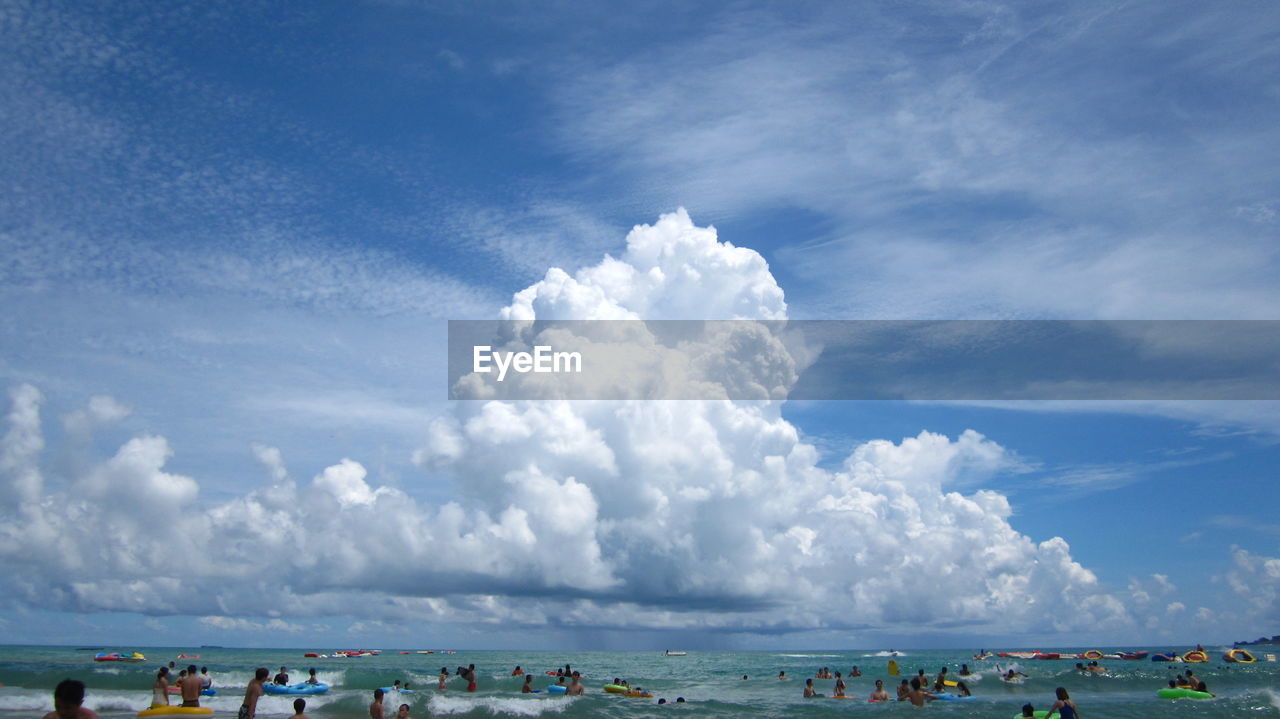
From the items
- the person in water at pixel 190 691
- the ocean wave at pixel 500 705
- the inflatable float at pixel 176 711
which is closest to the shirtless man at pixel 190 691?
the person in water at pixel 190 691

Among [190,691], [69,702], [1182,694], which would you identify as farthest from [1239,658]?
[69,702]

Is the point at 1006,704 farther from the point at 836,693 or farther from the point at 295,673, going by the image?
the point at 295,673

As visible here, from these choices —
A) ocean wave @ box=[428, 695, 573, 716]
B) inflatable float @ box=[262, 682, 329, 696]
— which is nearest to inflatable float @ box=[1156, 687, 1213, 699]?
ocean wave @ box=[428, 695, 573, 716]

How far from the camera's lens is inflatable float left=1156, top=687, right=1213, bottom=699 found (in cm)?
4369

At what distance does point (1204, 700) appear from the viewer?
42.8 m

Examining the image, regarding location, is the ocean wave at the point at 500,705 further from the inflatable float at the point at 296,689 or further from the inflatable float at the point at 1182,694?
the inflatable float at the point at 1182,694

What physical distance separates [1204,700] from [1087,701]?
5.74 meters

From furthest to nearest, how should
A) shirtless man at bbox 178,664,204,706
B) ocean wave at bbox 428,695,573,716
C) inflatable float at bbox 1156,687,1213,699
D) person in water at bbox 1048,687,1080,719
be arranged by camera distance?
inflatable float at bbox 1156,687,1213,699
ocean wave at bbox 428,695,573,716
person in water at bbox 1048,687,1080,719
shirtless man at bbox 178,664,204,706

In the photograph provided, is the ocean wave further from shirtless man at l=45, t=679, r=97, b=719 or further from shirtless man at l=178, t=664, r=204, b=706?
shirtless man at l=45, t=679, r=97, b=719

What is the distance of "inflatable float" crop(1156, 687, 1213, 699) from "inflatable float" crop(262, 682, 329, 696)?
159 feet

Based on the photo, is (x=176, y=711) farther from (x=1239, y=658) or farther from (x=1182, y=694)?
(x=1239, y=658)

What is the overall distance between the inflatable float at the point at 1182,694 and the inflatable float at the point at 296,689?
48.3 meters

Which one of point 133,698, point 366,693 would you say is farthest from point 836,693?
point 133,698

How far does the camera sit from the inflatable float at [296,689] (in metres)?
42.7
